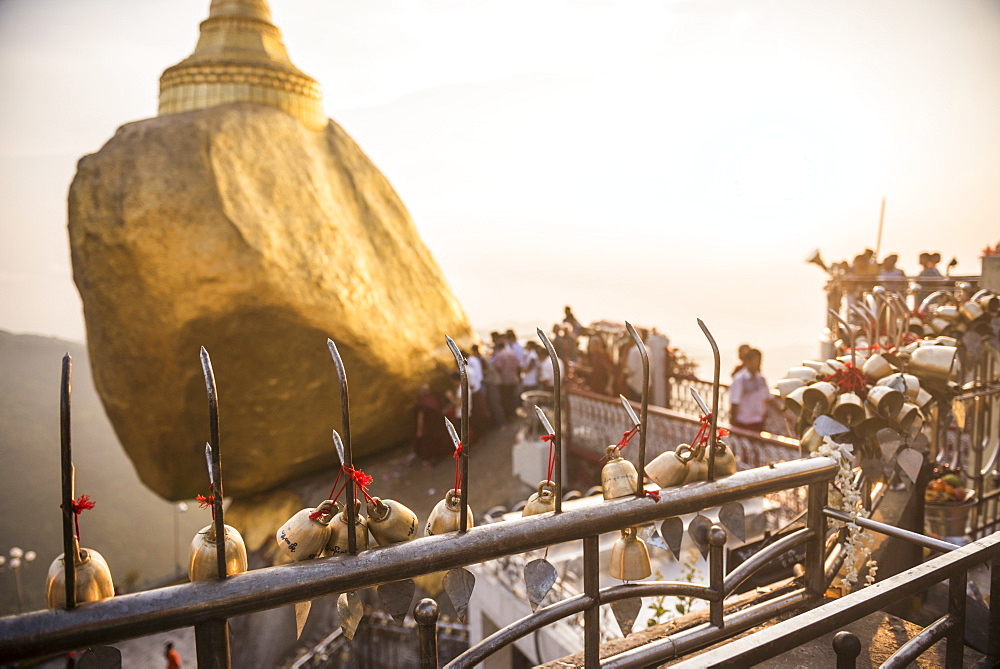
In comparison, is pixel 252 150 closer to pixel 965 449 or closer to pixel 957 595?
pixel 957 595

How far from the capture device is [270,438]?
9.58 metres

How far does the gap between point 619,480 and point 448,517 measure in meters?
0.51

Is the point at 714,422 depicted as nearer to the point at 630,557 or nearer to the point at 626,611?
the point at 630,557

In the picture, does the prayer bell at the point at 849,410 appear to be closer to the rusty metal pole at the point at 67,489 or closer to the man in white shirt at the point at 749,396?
the rusty metal pole at the point at 67,489

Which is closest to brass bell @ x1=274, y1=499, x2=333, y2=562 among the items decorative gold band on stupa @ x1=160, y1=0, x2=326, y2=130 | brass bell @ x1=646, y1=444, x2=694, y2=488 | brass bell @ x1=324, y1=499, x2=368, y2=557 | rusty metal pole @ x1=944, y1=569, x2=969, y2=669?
brass bell @ x1=324, y1=499, x2=368, y2=557

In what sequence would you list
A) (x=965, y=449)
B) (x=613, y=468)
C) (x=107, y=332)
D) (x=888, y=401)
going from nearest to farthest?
(x=613, y=468)
(x=888, y=401)
(x=965, y=449)
(x=107, y=332)

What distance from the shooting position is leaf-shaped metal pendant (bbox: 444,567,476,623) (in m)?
1.35

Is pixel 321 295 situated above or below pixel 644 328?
above

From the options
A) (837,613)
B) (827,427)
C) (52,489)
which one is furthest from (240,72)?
(52,489)

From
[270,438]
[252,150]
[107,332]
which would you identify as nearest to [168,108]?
[252,150]

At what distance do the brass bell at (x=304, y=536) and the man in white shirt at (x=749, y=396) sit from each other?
5.60 metres

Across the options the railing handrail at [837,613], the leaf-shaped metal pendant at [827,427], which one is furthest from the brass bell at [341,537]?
the leaf-shaped metal pendant at [827,427]

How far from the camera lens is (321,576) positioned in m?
1.17

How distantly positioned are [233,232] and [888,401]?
850 cm
